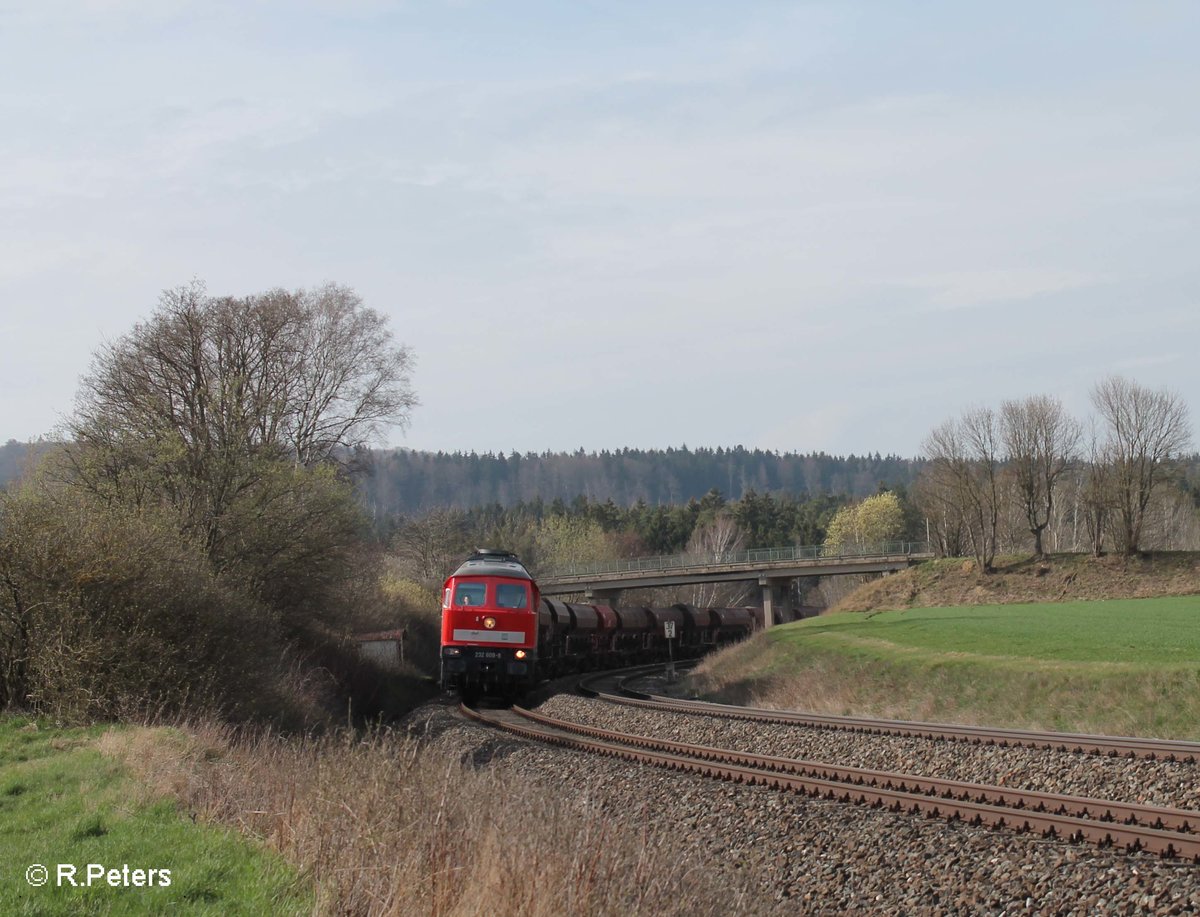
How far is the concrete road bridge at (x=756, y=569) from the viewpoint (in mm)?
71312

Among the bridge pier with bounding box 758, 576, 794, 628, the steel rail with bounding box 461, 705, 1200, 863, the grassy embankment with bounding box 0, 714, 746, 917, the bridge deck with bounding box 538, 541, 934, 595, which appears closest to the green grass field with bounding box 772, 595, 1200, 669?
the steel rail with bounding box 461, 705, 1200, 863

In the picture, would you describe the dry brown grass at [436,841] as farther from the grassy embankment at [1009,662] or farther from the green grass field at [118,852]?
the grassy embankment at [1009,662]

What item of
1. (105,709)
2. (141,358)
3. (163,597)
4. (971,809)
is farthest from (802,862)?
(141,358)

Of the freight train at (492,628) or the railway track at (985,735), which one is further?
the freight train at (492,628)

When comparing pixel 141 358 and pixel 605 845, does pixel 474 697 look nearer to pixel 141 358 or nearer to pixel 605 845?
pixel 141 358

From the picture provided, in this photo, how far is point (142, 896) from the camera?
683 centimetres

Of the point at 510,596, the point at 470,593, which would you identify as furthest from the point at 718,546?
the point at 470,593

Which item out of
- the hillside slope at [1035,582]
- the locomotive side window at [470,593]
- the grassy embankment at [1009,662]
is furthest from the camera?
the hillside slope at [1035,582]

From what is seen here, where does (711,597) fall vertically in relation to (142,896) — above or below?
below

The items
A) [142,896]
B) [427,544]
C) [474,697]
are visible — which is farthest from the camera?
[427,544]

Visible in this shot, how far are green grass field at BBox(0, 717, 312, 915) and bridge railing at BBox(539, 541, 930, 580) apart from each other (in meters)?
64.3

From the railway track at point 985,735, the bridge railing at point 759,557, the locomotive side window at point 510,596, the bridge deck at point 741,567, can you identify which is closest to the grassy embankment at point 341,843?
the railway track at point 985,735

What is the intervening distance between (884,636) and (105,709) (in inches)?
1055

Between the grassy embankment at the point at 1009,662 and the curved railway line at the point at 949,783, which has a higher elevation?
the curved railway line at the point at 949,783
